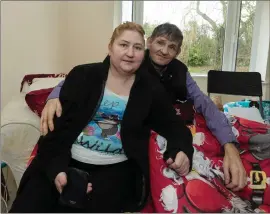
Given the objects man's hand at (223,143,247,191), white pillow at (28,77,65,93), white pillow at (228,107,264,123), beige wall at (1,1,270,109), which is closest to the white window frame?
beige wall at (1,1,270,109)

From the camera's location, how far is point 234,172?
1077 mm

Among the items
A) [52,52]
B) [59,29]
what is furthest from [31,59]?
[59,29]

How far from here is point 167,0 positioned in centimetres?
286

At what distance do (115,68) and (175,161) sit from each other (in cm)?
44

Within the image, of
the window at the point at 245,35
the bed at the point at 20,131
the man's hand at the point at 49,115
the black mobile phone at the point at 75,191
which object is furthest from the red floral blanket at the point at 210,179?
the window at the point at 245,35

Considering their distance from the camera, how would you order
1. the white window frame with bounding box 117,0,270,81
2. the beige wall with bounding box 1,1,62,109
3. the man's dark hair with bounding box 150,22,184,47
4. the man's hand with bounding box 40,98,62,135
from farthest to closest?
the white window frame with bounding box 117,0,270,81 < the beige wall with bounding box 1,1,62,109 < the man's dark hair with bounding box 150,22,184,47 < the man's hand with bounding box 40,98,62,135

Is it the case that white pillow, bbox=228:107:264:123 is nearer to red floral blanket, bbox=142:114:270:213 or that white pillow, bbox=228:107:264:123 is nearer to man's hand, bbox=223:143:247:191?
red floral blanket, bbox=142:114:270:213

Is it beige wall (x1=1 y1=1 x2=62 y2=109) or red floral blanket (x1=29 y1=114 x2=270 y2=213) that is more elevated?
beige wall (x1=1 y1=1 x2=62 y2=109)

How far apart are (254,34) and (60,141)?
249 centimetres

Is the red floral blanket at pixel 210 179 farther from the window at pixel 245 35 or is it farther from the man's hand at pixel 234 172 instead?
the window at pixel 245 35

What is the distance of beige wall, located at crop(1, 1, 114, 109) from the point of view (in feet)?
5.70

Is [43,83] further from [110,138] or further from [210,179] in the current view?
[210,179]

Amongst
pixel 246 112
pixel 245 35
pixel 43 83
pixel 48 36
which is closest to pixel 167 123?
pixel 43 83

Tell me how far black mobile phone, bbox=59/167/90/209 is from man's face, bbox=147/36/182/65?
67 centimetres
